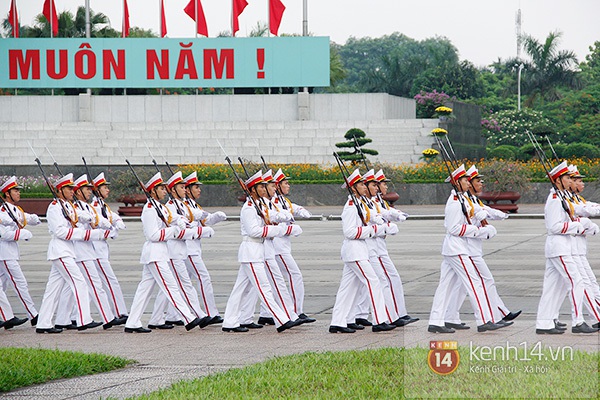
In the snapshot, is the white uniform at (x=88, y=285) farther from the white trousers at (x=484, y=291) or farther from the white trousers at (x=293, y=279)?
the white trousers at (x=484, y=291)

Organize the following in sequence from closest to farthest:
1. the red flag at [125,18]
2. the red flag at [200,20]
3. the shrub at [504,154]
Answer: the shrub at [504,154] → the red flag at [200,20] → the red flag at [125,18]

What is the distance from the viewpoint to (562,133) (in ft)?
208

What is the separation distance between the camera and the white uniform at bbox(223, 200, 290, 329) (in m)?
12.7

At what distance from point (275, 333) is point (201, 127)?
120ft

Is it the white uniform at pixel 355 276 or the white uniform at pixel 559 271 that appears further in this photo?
the white uniform at pixel 355 276

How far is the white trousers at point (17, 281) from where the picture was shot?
A: 13633mm

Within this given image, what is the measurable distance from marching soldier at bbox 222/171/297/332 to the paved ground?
219 millimetres

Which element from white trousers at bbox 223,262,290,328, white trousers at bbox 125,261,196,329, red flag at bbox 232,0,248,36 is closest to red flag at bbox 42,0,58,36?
red flag at bbox 232,0,248,36

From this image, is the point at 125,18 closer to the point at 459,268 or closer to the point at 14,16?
the point at 14,16

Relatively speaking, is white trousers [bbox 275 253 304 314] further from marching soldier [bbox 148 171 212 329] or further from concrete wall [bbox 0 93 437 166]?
concrete wall [bbox 0 93 437 166]

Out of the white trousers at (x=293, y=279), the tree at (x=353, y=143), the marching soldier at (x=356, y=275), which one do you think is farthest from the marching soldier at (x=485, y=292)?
the tree at (x=353, y=143)

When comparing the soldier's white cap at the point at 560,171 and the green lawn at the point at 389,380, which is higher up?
the soldier's white cap at the point at 560,171

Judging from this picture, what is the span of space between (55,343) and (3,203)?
276 centimetres

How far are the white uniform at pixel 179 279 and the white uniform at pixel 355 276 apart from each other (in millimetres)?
1742
